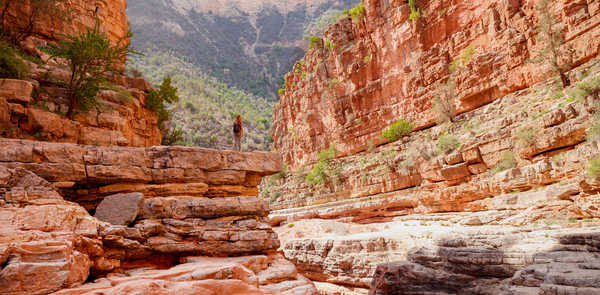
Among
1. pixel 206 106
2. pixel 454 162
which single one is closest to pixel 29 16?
pixel 454 162

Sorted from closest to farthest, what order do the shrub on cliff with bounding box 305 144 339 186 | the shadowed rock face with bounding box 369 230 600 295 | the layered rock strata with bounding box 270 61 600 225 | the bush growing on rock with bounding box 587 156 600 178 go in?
the shadowed rock face with bounding box 369 230 600 295, the bush growing on rock with bounding box 587 156 600 178, the layered rock strata with bounding box 270 61 600 225, the shrub on cliff with bounding box 305 144 339 186

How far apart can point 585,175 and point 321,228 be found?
12815 millimetres

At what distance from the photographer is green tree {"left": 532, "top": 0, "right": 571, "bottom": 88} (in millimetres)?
17911

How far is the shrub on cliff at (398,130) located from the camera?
3192 cm

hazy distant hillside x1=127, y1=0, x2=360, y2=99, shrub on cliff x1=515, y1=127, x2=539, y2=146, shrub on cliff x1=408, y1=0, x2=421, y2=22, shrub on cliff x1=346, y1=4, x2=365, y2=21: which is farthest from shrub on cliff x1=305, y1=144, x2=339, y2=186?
hazy distant hillside x1=127, y1=0, x2=360, y2=99

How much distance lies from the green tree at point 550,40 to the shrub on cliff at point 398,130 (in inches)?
522

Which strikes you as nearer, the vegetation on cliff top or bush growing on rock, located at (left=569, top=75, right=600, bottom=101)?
bush growing on rock, located at (left=569, top=75, right=600, bottom=101)

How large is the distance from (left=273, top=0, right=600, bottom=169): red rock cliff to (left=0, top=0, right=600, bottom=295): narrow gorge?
0.18 meters

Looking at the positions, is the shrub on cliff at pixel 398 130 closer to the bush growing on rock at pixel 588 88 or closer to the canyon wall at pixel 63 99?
the bush growing on rock at pixel 588 88

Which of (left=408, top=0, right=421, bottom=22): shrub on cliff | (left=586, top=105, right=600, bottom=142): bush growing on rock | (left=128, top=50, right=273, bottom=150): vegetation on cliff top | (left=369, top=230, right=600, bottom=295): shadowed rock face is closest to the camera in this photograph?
(left=369, top=230, right=600, bottom=295): shadowed rock face

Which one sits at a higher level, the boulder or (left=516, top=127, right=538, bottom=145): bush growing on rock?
the boulder

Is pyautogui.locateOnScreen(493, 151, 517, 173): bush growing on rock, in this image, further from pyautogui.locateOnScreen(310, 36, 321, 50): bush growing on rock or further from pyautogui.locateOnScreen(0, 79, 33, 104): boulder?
pyautogui.locateOnScreen(310, 36, 321, 50): bush growing on rock

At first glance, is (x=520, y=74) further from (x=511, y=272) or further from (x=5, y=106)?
(x=5, y=106)

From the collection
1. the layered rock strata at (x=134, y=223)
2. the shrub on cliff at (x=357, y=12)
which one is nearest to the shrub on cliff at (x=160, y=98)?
the layered rock strata at (x=134, y=223)
